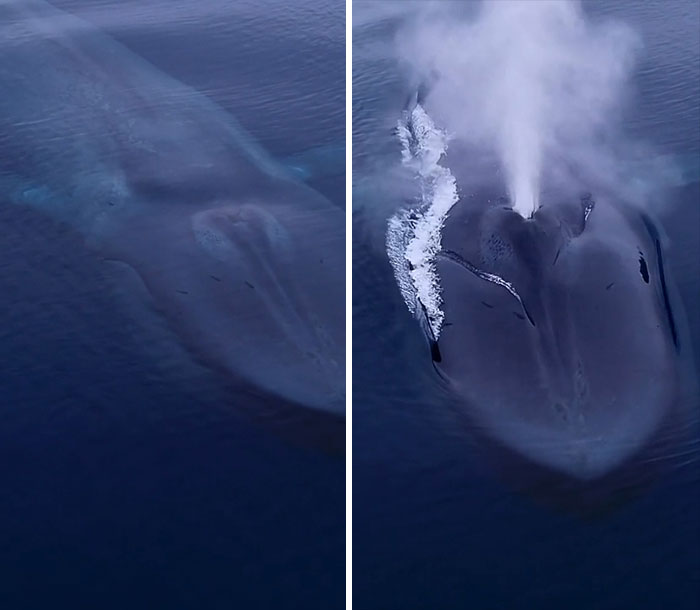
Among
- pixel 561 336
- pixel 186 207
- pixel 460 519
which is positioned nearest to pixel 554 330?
pixel 561 336

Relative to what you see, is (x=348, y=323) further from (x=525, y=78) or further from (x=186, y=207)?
(x=525, y=78)

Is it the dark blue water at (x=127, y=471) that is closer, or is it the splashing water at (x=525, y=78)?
the dark blue water at (x=127, y=471)

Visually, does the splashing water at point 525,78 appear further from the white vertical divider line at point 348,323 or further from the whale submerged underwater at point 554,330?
the white vertical divider line at point 348,323

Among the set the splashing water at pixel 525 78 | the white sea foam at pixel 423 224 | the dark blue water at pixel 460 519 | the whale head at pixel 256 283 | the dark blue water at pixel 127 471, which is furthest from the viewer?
the splashing water at pixel 525 78

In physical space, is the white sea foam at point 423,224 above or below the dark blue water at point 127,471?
above

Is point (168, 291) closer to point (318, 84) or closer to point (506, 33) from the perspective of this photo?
point (318, 84)

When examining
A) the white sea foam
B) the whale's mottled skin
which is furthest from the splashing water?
the whale's mottled skin

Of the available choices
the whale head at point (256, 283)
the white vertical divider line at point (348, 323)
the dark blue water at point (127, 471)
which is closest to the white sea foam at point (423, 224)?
the white vertical divider line at point (348, 323)
